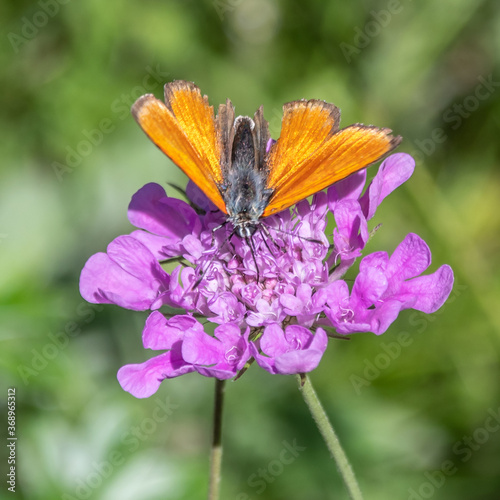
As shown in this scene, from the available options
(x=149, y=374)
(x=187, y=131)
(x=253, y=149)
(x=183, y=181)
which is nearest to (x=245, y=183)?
(x=253, y=149)

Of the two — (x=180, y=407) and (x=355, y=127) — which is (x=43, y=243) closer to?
(x=180, y=407)

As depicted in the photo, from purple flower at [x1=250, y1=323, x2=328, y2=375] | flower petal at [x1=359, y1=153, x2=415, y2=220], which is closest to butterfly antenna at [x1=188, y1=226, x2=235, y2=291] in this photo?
purple flower at [x1=250, y1=323, x2=328, y2=375]

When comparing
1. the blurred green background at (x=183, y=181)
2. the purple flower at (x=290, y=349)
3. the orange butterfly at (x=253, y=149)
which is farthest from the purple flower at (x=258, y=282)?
the blurred green background at (x=183, y=181)

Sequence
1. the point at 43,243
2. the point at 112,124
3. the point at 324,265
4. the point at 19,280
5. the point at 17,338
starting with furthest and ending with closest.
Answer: the point at 112,124 → the point at 43,243 → the point at 19,280 → the point at 17,338 → the point at 324,265

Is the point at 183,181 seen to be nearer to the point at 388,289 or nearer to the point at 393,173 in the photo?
the point at 393,173

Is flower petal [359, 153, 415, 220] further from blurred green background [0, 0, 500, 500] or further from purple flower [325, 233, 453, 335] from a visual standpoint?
blurred green background [0, 0, 500, 500]

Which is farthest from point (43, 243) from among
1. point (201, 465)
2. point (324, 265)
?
point (324, 265)

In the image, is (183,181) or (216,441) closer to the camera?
(216,441)
